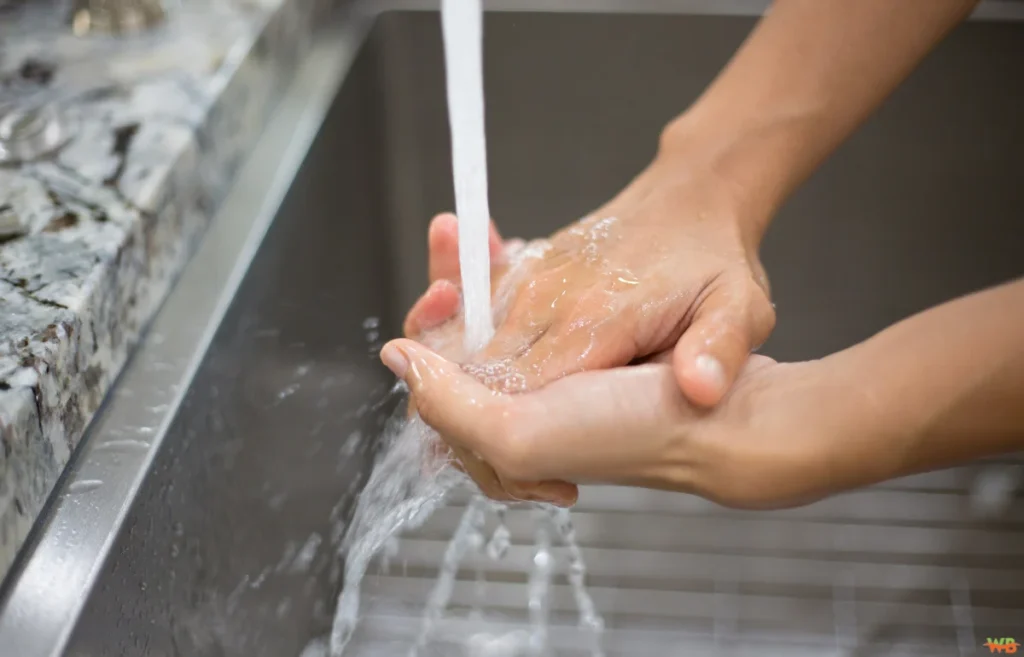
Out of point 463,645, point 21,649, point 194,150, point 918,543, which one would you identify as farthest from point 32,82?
point 918,543

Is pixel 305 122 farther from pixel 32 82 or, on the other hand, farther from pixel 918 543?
pixel 918 543

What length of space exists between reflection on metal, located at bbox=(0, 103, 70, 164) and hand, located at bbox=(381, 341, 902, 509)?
0.97ft

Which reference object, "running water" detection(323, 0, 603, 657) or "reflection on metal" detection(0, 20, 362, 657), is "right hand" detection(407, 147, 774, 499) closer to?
"running water" detection(323, 0, 603, 657)

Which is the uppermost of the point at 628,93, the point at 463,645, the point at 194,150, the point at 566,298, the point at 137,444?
the point at 628,93

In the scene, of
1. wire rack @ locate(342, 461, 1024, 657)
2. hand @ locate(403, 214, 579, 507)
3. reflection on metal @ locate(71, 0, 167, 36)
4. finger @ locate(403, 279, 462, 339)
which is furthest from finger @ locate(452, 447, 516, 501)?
reflection on metal @ locate(71, 0, 167, 36)

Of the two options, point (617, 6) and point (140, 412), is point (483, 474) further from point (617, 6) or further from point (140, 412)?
point (617, 6)

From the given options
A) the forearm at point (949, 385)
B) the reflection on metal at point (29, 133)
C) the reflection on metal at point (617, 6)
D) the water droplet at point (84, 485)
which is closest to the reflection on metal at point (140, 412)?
the water droplet at point (84, 485)

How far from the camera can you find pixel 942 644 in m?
0.71

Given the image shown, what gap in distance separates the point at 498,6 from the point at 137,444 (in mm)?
642

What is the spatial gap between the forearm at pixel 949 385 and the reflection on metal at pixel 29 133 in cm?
52

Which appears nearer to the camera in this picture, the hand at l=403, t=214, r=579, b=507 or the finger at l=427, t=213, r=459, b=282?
the hand at l=403, t=214, r=579, b=507

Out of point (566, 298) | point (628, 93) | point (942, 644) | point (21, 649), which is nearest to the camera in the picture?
point (21, 649)

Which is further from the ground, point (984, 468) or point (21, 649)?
point (984, 468)

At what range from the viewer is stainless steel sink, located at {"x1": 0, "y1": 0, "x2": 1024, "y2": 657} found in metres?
0.52
